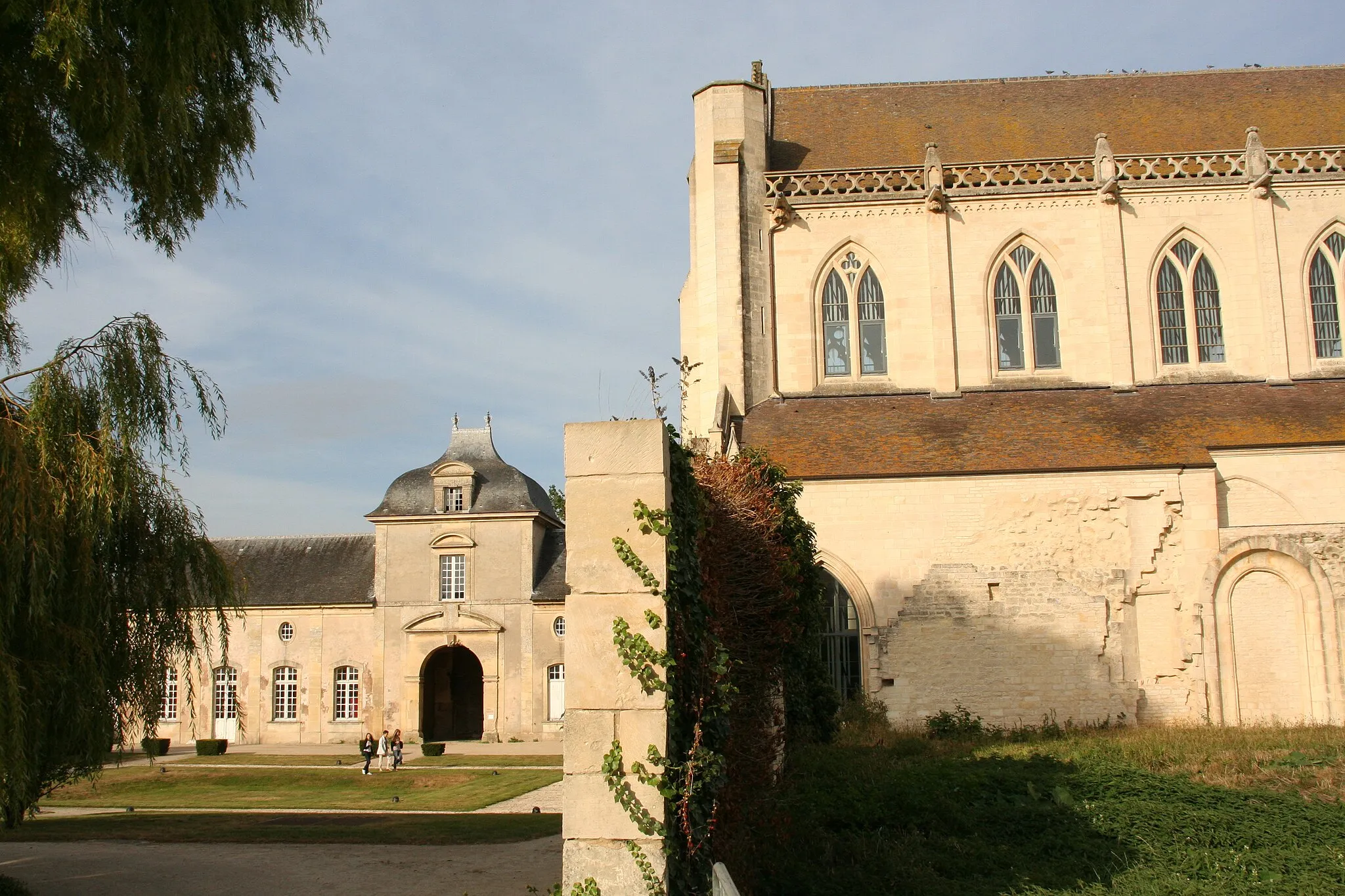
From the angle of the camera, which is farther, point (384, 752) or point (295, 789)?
point (384, 752)

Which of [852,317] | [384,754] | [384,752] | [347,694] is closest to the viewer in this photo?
[852,317]

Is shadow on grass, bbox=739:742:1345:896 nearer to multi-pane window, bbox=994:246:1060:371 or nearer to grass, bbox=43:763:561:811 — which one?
grass, bbox=43:763:561:811

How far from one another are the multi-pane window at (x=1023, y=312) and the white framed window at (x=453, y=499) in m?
17.6

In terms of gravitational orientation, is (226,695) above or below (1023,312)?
below

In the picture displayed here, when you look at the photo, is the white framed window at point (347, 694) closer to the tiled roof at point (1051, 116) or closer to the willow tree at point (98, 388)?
the tiled roof at point (1051, 116)

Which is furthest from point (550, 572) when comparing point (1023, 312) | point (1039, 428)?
point (1039, 428)

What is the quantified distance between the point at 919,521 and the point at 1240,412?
654 centimetres

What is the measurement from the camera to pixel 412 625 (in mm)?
32906

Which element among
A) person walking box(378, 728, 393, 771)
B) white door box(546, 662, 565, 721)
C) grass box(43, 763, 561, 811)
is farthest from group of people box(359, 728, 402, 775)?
white door box(546, 662, 565, 721)

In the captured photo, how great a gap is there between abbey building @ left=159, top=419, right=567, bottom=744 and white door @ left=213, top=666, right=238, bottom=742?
0.04 m

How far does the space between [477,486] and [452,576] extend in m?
2.75

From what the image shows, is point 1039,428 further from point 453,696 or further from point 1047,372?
point 453,696

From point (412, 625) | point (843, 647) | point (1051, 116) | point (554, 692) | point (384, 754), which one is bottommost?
point (384, 754)

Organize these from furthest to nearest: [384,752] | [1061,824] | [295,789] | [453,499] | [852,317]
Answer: [453,499] → [384,752] → [852,317] → [295,789] → [1061,824]
